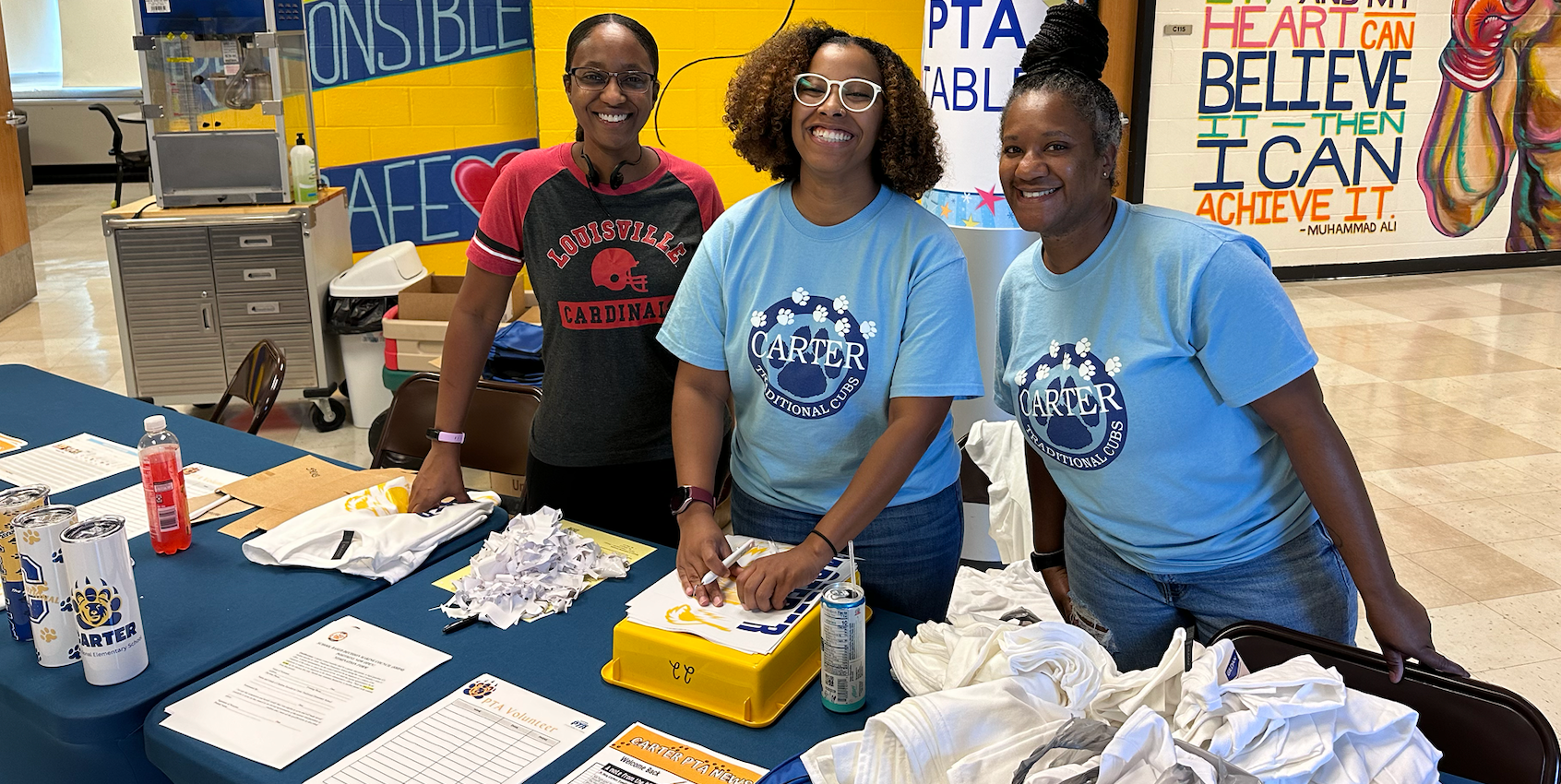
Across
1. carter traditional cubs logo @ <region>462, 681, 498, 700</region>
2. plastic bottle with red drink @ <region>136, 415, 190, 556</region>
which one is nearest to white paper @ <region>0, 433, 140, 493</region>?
plastic bottle with red drink @ <region>136, 415, 190, 556</region>

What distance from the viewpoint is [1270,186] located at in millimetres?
7645

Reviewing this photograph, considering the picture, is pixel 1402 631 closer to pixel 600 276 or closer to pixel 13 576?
pixel 600 276

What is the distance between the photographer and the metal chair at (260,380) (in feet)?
10.2

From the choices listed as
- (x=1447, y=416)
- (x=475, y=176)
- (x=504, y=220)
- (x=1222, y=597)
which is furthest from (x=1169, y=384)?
(x=475, y=176)

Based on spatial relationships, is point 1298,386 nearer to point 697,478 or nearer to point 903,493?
point 903,493

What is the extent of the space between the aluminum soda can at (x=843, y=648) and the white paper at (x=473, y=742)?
12.9 inches

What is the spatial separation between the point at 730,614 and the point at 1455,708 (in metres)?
1.00

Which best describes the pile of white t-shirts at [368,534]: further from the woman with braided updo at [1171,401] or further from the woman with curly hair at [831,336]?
the woman with braided updo at [1171,401]

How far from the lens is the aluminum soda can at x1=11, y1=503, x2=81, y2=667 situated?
1.56m

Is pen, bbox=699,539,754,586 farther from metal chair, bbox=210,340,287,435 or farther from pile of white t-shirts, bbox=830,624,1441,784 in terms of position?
metal chair, bbox=210,340,287,435

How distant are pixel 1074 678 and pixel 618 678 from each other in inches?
25.6

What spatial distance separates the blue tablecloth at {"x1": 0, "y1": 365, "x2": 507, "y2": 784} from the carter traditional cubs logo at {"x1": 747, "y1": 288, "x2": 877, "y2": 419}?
0.71 meters

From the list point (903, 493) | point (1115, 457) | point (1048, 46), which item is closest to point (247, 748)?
point (903, 493)

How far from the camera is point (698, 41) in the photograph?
5961 mm
